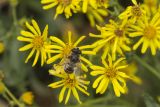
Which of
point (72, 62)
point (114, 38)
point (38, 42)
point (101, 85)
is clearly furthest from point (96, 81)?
point (38, 42)

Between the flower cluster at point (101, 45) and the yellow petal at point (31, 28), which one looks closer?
the flower cluster at point (101, 45)

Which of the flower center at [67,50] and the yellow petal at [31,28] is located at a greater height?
the yellow petal at [31,28]

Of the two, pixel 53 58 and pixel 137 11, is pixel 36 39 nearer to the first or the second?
pixel 53 58

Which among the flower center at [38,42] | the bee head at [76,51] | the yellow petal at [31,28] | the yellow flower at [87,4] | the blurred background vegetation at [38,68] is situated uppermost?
the yellow flower at [87,4]

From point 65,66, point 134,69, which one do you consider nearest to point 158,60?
point 134,69

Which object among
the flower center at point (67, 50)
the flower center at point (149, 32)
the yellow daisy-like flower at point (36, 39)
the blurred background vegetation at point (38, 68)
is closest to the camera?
the flower center at point (67, 50)

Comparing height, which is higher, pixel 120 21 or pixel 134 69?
pixel 120 21

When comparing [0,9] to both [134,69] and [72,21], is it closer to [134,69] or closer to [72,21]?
[72,21]

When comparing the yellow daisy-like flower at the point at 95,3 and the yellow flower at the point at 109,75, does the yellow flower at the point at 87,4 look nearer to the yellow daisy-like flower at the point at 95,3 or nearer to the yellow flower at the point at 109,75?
the yellow daisy-like flower at the point at 95,3

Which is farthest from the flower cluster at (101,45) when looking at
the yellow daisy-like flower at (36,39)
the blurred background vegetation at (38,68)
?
the blurred background vegetation at (38,68)
